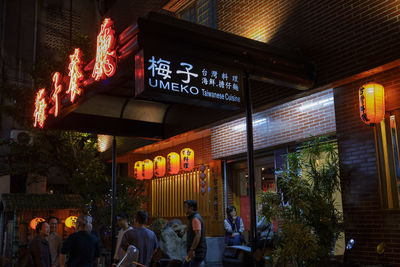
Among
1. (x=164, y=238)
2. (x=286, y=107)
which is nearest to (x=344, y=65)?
(x=286, y=107)

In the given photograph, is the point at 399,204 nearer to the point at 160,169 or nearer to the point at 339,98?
the point at 339,98

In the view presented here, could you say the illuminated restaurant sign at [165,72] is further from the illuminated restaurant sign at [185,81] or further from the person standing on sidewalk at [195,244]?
the person standing on sidewalk at [195,244]

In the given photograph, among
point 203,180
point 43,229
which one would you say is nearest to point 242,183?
point 203,180

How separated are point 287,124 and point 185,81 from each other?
5135 mm

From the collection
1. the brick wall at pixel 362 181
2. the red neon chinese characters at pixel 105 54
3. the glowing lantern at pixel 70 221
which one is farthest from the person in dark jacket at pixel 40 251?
the glowing lantern at pixel 70 221

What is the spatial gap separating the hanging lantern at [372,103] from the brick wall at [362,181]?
7.2 inches

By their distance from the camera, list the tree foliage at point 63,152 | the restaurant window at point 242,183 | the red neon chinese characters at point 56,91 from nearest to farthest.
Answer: the red neon chinese characters at point 56,91 → the restaurant window at point 242,183 → the tree foliage at point 63,152

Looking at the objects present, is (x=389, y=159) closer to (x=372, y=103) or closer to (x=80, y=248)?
(x=372, y=103)

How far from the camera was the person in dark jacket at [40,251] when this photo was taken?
7867mm

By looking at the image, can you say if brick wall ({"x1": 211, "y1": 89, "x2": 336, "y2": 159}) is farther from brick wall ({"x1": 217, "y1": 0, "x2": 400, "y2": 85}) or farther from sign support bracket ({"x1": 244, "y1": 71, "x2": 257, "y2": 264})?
sign support bracket ({"x1": 244, "y1": 71, "x2": 257, "y2": 264})

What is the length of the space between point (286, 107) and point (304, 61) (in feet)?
9.84

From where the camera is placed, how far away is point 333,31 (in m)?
7.95

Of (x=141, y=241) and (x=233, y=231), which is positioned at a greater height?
(x=141, y=241)

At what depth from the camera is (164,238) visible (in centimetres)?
1175
